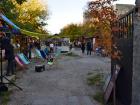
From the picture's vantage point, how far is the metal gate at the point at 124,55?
12180 mm

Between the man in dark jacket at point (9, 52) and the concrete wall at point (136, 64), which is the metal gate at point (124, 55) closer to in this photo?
the concrete wall at point (136, 64)

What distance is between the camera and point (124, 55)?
13.4 metres

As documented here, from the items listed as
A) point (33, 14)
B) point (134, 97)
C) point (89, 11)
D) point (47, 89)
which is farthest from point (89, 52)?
point (134, 97)

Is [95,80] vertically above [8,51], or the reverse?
[8,51]

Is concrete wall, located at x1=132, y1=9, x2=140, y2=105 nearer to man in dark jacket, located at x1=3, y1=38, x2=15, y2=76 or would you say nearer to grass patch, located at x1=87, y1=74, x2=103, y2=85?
grass patch, located at x1=87, y1=74, x2=103, y2=85

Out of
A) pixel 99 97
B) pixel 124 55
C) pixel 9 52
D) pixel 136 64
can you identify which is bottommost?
pixel 99 97

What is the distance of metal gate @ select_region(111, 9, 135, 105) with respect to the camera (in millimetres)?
12180

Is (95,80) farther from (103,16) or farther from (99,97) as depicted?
(103,16)

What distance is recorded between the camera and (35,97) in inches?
589

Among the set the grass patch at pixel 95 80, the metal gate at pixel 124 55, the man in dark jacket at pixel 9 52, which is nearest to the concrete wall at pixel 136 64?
the metal gate at pixel 124 55

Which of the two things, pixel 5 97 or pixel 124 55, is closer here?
pixel 124 55

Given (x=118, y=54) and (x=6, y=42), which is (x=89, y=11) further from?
(x=6, y=42)

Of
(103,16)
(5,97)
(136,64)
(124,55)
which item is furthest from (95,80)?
(136,64)

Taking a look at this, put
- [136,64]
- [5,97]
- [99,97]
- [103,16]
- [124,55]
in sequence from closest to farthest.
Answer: [136,64], [103,16], [124,55], [5,97], [99,97]
